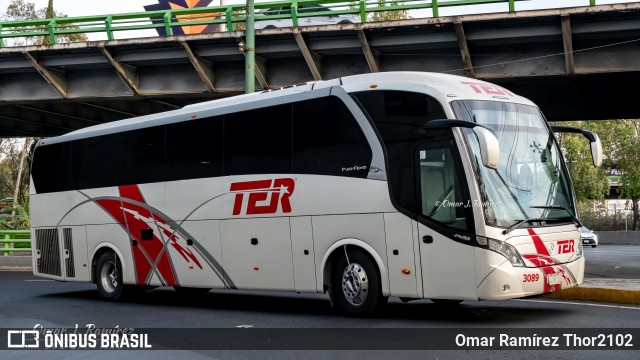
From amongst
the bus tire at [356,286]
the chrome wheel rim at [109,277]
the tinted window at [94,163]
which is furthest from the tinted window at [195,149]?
the bus tire at [356,286]

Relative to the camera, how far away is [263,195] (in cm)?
1352

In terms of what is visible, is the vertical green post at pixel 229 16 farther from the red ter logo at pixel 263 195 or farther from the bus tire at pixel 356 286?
the bus tire at pixel 356 286

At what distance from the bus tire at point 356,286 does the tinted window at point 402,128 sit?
1.07 metres

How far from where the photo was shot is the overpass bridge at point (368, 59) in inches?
838

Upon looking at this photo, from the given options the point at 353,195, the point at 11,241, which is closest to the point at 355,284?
the point at 353,195

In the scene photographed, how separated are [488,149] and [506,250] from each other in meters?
1.43

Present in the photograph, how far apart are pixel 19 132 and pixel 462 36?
2122cm

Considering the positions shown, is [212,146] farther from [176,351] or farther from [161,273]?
[176,351]

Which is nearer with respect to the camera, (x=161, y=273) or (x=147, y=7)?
(x=161, y=273)

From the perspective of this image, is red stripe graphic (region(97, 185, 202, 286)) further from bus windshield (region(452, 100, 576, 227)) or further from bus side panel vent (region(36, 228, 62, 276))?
bus windshield (region(452, 100, 576, 227))

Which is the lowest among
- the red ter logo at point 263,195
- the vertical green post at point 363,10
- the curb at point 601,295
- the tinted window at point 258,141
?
the curb at point 601,295

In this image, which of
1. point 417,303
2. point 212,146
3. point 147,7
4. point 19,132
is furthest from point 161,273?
point 147,7

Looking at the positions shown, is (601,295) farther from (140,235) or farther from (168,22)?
(168,22)

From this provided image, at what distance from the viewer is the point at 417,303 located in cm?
1467
